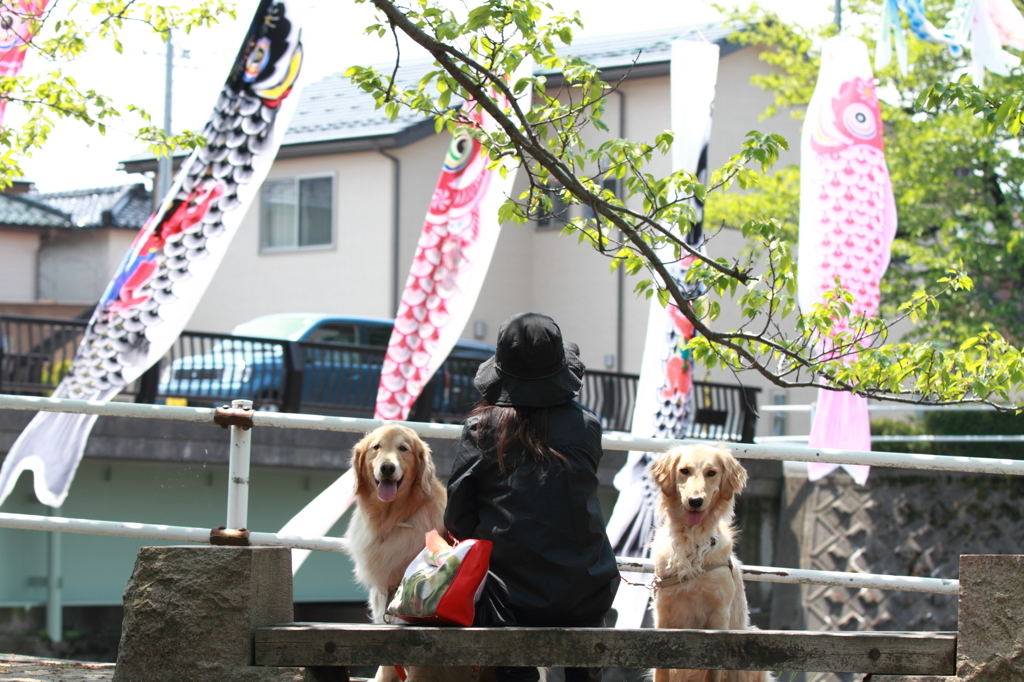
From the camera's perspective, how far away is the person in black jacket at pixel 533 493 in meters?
3.37

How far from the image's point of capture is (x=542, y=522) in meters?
3.39

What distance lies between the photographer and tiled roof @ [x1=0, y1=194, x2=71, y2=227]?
28.9 metres

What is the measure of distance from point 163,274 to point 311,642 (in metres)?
5.54

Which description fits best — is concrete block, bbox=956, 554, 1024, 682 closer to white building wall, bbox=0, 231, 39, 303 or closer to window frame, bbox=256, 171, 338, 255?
window frame, bbox=256, 171, 338, 255

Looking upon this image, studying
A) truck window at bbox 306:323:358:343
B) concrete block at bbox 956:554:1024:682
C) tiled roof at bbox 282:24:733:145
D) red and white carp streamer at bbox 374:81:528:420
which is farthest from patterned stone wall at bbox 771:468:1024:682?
concrete block at bbox 956:554:1024:682

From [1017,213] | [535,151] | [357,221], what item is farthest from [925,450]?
[535,151]

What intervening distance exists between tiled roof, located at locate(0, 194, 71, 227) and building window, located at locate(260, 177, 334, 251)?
1016cm

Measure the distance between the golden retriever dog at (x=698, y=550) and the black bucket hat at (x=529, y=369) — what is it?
3.18 ft

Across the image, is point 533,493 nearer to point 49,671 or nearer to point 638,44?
point 49,671

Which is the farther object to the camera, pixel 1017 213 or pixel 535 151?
pixel 1017 213

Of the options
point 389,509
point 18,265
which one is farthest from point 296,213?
point 389,509

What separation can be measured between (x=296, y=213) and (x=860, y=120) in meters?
13.4

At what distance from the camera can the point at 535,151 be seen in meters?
4.47

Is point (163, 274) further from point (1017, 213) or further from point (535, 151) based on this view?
point (1017, 213)
